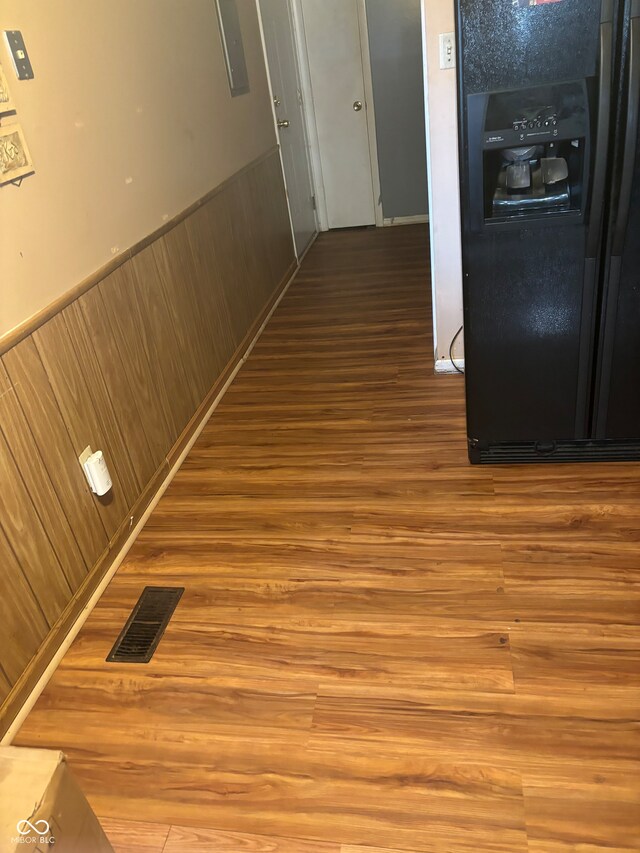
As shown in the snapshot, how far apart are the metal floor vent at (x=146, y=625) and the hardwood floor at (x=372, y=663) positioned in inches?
1.3

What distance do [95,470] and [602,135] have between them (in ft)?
5.88

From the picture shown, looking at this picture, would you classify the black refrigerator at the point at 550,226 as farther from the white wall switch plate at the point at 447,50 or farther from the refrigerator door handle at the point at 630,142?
the white wall switch plate at the point at 447,50

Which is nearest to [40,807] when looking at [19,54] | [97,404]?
[97,404]

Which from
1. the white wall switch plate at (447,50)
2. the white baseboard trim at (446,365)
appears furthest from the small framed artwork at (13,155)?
the white baseboard trim at (446,365)

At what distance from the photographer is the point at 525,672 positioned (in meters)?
1.62

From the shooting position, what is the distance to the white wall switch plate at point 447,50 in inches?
93.3

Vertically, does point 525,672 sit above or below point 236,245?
below

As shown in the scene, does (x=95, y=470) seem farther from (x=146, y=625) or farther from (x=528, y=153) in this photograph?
(x=528, y=153)

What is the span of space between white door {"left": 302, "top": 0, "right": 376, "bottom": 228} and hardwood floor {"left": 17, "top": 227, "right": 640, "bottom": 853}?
3.40 metres

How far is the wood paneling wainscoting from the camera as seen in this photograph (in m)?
1.72

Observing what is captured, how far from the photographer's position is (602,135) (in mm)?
1768

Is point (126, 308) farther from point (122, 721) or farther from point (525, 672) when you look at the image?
point (525, 672)

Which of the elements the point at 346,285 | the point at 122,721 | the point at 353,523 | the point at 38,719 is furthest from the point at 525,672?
the point at 346,285

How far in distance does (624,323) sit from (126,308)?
1.69 metres
